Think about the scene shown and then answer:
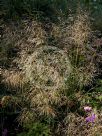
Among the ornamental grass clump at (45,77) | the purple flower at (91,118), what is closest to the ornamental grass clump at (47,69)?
the ornamental grass clump at (45,77)

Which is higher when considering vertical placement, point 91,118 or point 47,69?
point 47,69

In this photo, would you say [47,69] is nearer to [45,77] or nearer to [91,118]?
[45,77]

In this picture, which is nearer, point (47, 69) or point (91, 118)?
point (91, 118)

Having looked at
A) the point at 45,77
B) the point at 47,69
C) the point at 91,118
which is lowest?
the point at 91,118

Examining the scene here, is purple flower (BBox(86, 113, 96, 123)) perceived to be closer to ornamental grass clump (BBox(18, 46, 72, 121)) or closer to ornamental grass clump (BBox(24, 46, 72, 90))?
ornamental grass clump (BBox(18, 46, 72, 121))

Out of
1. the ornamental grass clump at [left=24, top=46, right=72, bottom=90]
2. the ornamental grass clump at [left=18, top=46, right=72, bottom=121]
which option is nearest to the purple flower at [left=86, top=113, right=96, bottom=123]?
the ornamental grass clump at [left=18, top=46, right=72, bottom=121]

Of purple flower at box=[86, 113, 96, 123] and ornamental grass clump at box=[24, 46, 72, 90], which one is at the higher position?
ornamental grass clump at box=[24, 46, 72, 90]

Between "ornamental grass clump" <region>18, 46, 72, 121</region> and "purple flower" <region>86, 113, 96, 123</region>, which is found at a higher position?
"ornamental grass clump" <region>18, 46, 72, 121</region>

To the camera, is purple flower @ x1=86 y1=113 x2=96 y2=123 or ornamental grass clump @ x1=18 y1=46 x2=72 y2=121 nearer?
purple flower @ x1=86 y1=113 x2=96 y2=123

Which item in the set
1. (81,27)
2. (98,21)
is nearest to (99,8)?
(98,21)

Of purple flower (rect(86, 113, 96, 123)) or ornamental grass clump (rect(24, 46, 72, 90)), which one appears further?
ornamental grass clump (rect(24, 46, 72, 90))

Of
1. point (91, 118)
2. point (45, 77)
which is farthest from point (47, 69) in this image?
point (91, 118)

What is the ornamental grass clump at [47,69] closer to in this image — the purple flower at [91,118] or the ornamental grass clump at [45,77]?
the ornamental grass clump at [45,77]

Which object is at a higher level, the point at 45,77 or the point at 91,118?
the point at 45,77
